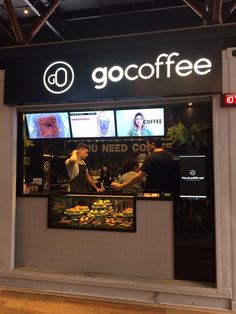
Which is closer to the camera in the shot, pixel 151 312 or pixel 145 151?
pixel 151 312

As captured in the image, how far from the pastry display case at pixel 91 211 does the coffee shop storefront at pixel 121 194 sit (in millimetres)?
15

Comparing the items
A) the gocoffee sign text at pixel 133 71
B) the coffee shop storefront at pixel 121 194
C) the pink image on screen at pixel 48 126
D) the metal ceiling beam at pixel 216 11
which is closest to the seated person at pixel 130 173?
the coffee shop storefront at pixel 121 194

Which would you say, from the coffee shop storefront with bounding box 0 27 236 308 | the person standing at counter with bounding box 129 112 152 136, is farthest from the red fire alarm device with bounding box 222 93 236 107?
the person standing at counter with bounding box 129 112 152 136

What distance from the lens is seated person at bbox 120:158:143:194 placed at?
477cm

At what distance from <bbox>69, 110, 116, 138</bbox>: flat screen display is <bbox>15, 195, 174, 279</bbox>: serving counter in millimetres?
958

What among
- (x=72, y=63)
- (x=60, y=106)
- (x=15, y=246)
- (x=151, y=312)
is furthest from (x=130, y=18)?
(x=151, y=312)

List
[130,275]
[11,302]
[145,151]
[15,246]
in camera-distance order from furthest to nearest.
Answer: [145,151] → [15,246] → [130,275] → [11,302]

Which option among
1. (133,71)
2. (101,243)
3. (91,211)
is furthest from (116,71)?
(101,243)

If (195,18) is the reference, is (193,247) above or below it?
below

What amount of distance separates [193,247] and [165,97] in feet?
6.25

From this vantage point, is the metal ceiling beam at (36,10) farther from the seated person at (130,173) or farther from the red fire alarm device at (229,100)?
the red fire alarm device at (229,100)

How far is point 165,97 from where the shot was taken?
13.1ft

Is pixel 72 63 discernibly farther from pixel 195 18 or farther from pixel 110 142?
pixel 195 18

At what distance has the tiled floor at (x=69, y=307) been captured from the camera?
367 cm
